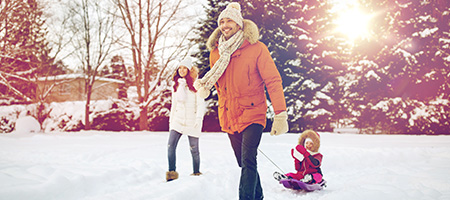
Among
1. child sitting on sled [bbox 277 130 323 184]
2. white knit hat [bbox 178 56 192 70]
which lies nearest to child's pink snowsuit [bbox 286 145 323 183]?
child sitting on sled [bbox 277 130 323 184]

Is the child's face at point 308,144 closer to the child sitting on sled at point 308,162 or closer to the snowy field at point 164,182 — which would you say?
the child sitting on sled at point 308,162

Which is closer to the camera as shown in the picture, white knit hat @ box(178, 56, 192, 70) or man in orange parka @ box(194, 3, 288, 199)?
man in orange parka @ box(194, 3, 288, 199)

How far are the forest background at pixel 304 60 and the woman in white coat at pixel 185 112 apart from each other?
37.6 ft

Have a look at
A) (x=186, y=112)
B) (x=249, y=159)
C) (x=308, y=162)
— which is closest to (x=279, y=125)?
(x=249, y=159)

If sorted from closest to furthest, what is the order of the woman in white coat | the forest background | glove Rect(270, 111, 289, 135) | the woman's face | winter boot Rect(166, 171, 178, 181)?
glove Rect(270, 111, 289, 135) < winter boot Rect(166, 171, 178, 181) < the woman in white coat < the woman's face < the forest background

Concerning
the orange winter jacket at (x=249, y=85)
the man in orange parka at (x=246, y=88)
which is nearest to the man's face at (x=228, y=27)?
the man in orange parka at (x=246, y=88)

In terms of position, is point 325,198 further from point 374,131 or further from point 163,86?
point 374,131

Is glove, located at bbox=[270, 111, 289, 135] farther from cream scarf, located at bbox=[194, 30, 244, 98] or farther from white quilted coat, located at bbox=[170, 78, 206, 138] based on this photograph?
white quilted coat, located at bbox=[170, 78, 206, 138]

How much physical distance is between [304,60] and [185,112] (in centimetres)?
1474

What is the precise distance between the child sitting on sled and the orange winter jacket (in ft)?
5.74

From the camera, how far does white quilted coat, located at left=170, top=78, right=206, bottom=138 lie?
5043mm

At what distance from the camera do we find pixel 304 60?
61.4ft

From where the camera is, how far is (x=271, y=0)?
18250mm

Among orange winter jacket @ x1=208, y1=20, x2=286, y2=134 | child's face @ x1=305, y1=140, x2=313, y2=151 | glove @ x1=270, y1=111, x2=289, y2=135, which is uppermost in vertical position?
orange winter jacket @ x1=208, y1=20, x2=286, y2=134
